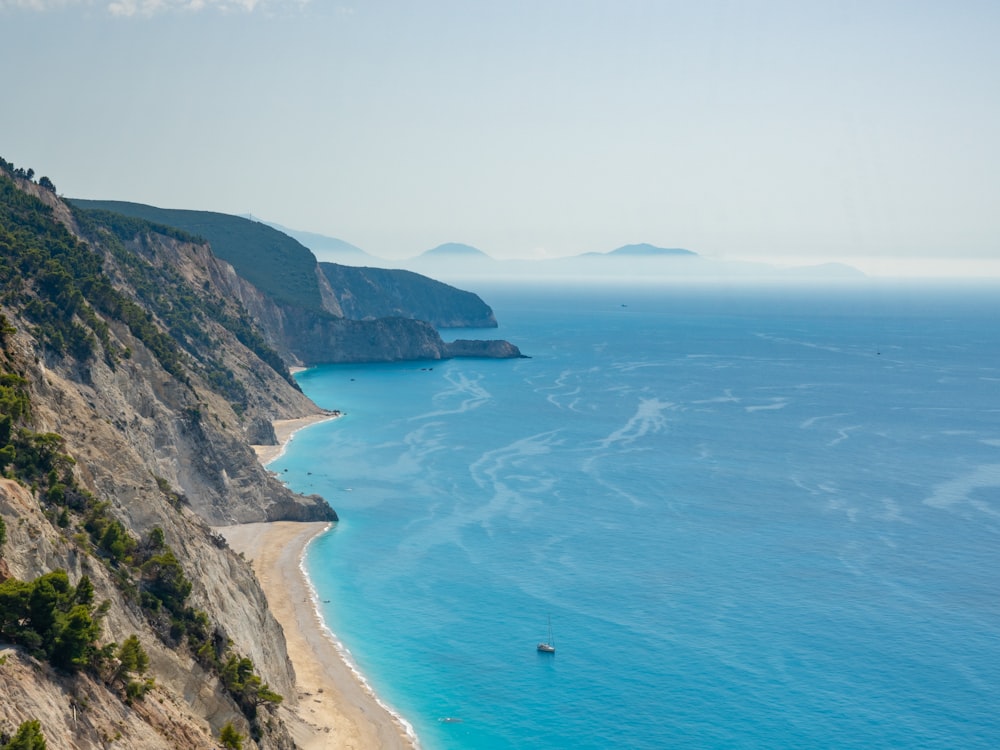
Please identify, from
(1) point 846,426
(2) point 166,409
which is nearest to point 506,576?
(2) point 166,409

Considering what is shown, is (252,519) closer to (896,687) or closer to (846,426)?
(896,687)

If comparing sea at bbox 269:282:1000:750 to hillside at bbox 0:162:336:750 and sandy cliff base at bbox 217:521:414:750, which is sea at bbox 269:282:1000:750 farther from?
hillside at bbox 0:162:336:750

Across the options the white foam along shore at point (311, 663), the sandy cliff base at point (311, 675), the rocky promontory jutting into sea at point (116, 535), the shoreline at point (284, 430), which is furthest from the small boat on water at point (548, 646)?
the shoreline at point (284, 430)

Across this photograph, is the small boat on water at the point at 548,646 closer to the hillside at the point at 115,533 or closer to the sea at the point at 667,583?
the sea at the point at 667,583

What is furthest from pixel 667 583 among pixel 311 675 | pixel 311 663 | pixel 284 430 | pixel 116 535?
pixel 284 430

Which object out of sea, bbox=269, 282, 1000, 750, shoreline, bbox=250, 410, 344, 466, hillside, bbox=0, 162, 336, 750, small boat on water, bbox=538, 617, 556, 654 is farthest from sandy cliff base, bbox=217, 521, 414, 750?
shoreline, bbox=250, 410, 344, 466
